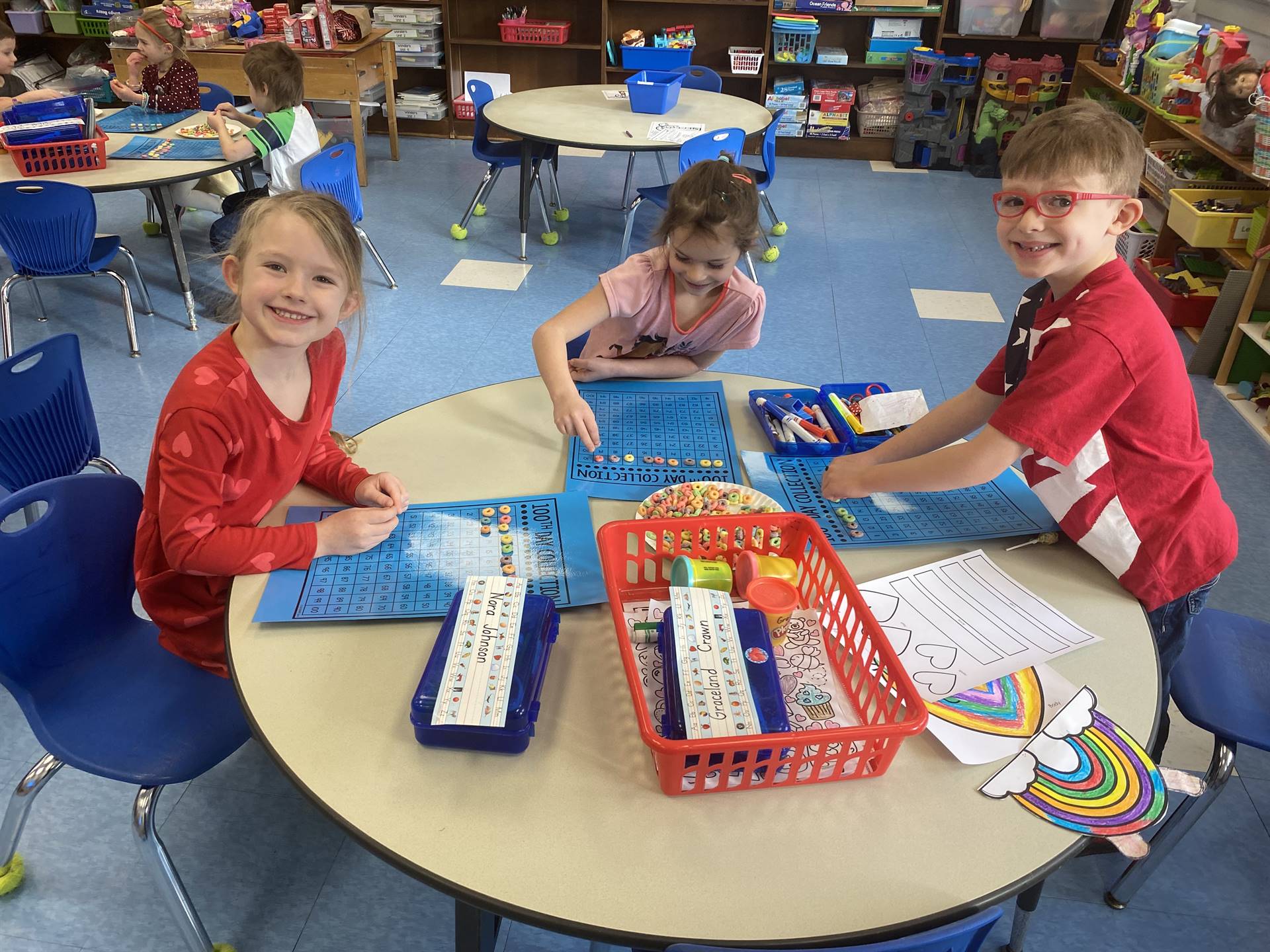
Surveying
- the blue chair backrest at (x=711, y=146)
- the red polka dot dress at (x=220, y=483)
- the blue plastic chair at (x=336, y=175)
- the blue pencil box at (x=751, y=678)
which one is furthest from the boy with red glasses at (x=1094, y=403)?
the blue chair backrest at (x=711, y=146)

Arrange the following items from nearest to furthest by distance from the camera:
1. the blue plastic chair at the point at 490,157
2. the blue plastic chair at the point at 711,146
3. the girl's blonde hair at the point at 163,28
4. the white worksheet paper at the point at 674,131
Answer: the blue plastic chair at the point at 711,146, the white worksheet paper at the point at 674,131, the girl's blonde hair at the point at 163,28, the blue plastic chair at the point at 490,157

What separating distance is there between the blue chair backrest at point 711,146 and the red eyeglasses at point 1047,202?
226 centimetres

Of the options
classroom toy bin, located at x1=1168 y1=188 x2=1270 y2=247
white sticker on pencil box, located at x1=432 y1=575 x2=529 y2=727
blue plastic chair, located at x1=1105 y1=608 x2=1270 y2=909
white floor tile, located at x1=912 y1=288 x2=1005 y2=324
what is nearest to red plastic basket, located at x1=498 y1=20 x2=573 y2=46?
white floor tile, located at x1=912 y1=288 x2=1005 y2=324

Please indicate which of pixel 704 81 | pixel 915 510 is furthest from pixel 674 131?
pixel 915 510

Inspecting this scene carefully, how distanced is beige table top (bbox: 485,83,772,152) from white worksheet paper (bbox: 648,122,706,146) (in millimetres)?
30

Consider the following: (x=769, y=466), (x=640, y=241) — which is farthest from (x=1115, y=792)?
(x=640, y=241)

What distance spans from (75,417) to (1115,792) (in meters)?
1.87

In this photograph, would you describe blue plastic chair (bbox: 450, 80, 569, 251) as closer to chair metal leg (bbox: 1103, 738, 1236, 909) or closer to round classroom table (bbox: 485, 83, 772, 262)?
round classroom table (bbox: 485, 83, 772, 262)

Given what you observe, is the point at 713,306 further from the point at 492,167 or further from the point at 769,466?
the point at 492,167

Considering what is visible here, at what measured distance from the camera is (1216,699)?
136 centimetres

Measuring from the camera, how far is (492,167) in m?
4.13

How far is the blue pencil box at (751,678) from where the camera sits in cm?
86

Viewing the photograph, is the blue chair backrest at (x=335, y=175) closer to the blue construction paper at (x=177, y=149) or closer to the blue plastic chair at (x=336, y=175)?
the blue plastic chair at (x=336, y=175)

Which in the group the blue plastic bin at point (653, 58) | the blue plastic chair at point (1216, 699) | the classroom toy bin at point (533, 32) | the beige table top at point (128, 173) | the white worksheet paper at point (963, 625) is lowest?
the blue plastic chair at point (1216, 699)
